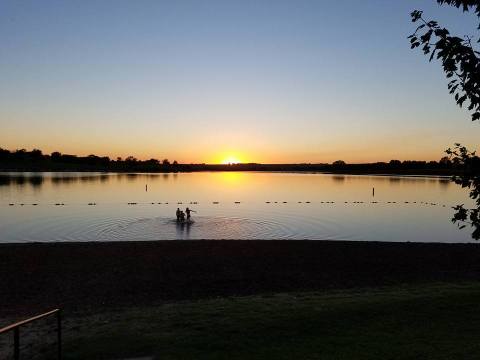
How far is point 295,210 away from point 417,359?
195 feet

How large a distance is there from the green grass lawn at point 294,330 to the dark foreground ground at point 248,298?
3cm

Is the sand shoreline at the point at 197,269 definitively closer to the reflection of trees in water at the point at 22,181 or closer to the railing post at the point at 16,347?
the railing post at the point at 16,347

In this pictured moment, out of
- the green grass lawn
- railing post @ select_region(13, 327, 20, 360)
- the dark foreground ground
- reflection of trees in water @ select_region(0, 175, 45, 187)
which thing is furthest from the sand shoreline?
reflection of trees in water @ select_region(0, 175, 45, 187)

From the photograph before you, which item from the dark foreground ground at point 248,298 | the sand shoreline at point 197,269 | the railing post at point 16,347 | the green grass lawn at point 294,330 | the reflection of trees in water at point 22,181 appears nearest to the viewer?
the railing post at point 16,347

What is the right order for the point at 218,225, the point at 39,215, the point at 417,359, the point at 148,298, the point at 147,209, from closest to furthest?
the point at 417,359 < the point at 148,298 < the point at 218,225 < the point at 39,215 < the point at 147,209

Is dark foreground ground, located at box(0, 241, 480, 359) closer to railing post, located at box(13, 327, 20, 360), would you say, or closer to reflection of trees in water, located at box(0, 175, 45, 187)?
railing post, located at box(13, 327, 20, 360)

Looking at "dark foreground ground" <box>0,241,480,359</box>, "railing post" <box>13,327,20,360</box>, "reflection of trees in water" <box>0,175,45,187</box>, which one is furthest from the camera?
"reflection of trees in water" <box>0,175,45,187</box>

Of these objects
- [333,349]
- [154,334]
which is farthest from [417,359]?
[154,334]

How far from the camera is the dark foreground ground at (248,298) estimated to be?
31.5ft

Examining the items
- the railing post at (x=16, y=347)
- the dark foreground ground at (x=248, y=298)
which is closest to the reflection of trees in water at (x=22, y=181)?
the dark foreground ground at (x=248, y=298)

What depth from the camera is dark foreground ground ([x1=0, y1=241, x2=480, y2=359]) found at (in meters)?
9.60

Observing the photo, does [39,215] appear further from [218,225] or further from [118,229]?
[218,225]

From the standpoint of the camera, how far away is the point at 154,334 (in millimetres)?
11000

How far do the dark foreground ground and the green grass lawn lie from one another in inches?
1.3
